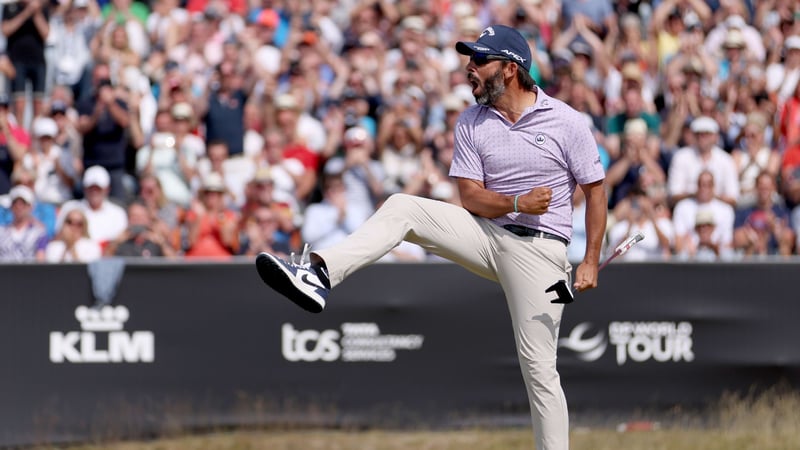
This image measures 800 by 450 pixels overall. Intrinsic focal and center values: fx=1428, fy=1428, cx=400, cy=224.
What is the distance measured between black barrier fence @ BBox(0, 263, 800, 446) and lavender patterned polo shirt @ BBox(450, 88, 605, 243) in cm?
364

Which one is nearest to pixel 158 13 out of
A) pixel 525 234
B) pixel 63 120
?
pixel 63 120

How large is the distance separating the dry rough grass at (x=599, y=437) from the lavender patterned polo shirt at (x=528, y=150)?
11.0 ft

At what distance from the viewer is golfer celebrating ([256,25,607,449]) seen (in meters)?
7.29

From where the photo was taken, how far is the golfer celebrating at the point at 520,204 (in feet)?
23.9

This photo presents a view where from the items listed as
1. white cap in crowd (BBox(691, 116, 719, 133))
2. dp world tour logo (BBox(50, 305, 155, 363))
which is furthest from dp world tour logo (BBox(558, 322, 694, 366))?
dp world tour logo (BBox(50, 305, 155, 363))

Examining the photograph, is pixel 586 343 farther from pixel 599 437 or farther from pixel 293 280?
pixel 293 280

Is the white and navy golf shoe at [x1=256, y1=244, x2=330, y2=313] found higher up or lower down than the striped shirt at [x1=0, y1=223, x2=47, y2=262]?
lower down

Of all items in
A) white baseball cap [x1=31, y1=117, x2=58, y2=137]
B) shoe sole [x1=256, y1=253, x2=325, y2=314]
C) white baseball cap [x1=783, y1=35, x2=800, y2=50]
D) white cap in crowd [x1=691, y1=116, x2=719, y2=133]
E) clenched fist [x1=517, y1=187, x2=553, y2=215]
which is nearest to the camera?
shoe sole [x1=256, y1=253, x2=325, y2=314]

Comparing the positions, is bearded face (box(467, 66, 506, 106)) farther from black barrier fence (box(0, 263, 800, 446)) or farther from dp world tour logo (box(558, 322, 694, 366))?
dp world tour logo (box(558, 322, 694, 366))

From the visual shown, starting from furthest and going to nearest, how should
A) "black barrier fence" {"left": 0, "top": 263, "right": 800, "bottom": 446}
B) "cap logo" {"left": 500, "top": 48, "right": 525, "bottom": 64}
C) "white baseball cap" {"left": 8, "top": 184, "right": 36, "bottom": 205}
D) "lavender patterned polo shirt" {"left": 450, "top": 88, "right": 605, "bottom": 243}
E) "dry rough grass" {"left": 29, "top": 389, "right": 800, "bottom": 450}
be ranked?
"white baseball cap" {"left": 8, "top": 184, "right": 36, "bottom": 205}
"black barrier fence" {"left": 0, "top": 263, "right": 800, "bottom": 446}
"dry rough grass" {"left": 29, "top": 389, "right": 800, "bottom": 450}
"lavender patterned polo shirt" {"left": 450, "top": 88, "right": 605, "bottom": 243}
"cap logo" {"left": 500, "top": 48, "right": 525, "bottom": 64}

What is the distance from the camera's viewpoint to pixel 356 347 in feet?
36.0

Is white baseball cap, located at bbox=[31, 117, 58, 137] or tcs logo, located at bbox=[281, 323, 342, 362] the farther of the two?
white baseball cap, located at bbox=[31, 117, 58, 137]

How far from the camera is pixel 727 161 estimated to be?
13.7 metres

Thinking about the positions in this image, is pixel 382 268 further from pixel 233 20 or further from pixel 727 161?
pixel 233 20
